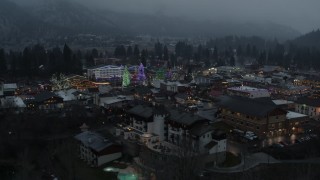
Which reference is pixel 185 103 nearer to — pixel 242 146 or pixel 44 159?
pixel 242 146

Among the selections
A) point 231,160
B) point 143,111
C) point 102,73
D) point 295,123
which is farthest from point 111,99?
point 102,73

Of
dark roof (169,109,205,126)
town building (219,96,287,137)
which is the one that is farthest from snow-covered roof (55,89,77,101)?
town building (219,96,287,137)

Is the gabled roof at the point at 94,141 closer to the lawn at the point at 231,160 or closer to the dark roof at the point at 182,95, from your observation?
the lawn at the point at 231,160

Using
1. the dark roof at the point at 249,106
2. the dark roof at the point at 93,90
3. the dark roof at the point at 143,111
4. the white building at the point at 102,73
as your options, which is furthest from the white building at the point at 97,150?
the white building at the point at 102,73

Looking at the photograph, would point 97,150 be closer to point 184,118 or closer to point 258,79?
point 184,118

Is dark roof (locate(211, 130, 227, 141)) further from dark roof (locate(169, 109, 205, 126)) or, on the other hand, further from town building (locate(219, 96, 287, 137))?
town building (locate(219, 96, 287, 137))
